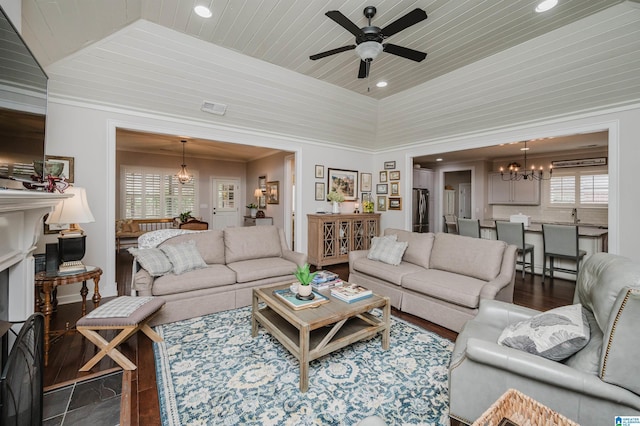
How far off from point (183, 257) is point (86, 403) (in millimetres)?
1526

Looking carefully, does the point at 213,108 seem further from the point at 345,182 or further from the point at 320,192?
the point at 345,182

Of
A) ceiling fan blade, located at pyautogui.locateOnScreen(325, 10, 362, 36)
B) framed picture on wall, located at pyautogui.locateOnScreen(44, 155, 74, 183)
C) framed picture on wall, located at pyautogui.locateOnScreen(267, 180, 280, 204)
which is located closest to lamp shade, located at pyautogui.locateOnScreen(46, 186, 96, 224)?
framed picture on wall, located at pyautogui.locateOnScreen(44, 155, 74, 183)

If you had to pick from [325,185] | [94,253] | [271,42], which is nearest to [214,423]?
[94,253]

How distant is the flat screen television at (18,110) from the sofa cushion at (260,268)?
6.39 feet

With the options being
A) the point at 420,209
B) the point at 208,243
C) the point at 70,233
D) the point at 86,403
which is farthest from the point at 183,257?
the point at 420,209

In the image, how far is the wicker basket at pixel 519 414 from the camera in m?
1.07

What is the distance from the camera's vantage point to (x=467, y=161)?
7.96 m

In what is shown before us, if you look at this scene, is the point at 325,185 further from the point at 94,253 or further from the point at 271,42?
the point at 94,253

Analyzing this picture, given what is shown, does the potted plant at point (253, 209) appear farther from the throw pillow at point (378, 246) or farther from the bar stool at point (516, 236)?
the bar stool at point (516, 236)

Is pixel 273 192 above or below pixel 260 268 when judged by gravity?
Result: above

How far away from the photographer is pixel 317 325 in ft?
6.51

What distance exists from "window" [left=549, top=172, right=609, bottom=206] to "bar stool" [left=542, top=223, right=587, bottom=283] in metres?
3.12

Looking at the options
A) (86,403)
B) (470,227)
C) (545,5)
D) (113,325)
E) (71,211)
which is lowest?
(86,403)

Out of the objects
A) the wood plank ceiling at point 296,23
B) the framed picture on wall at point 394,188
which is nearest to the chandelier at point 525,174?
the framed picture on wall at point 394,188
